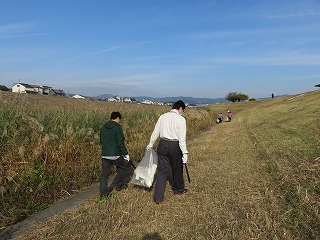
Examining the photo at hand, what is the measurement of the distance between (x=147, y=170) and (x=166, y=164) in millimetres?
437

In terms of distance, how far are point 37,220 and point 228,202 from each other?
129 inches

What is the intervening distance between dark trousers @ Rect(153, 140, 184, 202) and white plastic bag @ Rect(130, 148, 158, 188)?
0.54 ft

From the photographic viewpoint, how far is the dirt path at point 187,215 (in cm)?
405

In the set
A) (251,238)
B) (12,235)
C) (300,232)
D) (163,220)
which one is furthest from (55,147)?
(300,232)

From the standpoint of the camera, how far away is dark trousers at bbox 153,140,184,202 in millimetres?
5328

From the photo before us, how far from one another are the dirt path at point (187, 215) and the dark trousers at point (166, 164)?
0.24 metres

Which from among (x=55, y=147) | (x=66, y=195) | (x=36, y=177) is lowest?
(x=66, y=195)

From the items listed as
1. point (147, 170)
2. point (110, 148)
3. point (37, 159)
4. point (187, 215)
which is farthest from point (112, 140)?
point (187, 215)

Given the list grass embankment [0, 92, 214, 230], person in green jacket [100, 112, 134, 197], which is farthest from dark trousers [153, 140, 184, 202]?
grass embankment [0, 92, 214, 230]

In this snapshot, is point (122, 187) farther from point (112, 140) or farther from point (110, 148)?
point (112, 140)

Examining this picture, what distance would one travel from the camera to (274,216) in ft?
14.5

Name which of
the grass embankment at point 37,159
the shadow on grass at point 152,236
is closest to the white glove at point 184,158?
the shadow on grass at point 152,236

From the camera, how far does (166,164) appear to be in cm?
549

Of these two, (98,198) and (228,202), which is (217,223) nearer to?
(228,202)
